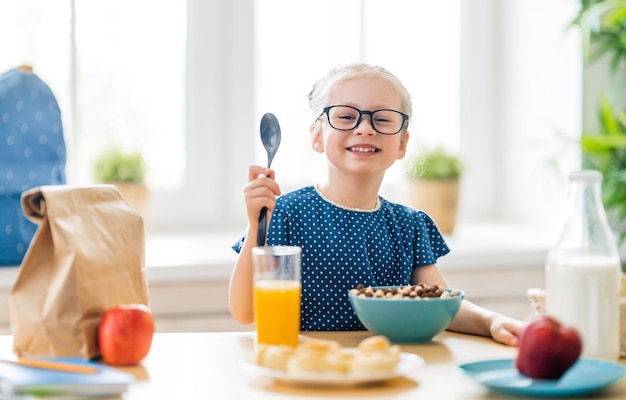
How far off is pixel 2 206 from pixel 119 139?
676 millimetres

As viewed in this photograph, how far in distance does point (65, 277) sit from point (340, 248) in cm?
63

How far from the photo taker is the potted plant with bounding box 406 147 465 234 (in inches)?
116

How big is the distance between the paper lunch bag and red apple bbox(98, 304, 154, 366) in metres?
0.03

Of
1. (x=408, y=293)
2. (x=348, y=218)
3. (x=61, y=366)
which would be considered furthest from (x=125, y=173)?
(x=61, y=366)

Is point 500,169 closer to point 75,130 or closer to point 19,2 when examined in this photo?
point 75,130

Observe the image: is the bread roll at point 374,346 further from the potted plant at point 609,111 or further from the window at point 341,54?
the window at point 341,54

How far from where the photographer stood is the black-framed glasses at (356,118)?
1.70 meters

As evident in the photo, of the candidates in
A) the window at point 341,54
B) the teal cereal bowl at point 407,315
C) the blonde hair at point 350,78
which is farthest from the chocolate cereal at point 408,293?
the window at point 341,54

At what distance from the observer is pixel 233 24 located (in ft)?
10.1

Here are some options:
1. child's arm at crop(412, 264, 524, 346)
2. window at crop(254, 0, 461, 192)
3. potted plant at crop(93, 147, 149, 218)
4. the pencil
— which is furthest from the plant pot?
the pencil

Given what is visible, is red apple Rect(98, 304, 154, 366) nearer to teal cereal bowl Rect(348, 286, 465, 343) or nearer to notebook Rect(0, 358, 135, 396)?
notebook Rect(0, 358, 135, 396)

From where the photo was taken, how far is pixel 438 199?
116 inches

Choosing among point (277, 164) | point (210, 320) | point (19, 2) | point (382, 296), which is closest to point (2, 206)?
point (210, 320)

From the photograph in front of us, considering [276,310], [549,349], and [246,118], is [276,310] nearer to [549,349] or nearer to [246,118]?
[549,349]
